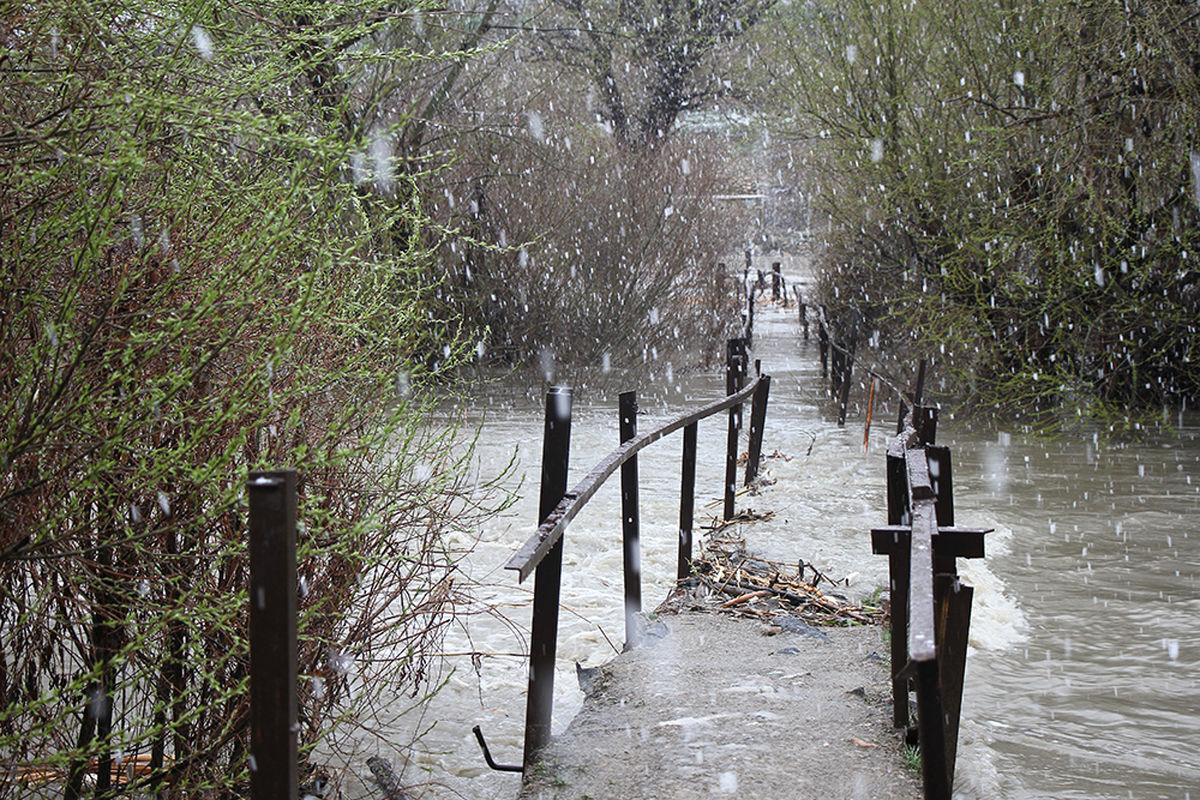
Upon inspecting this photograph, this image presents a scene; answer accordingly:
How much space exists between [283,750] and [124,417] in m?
1.08

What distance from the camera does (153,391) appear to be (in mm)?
2660

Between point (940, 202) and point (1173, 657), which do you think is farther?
point (940, 202)

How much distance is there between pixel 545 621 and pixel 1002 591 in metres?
4.88

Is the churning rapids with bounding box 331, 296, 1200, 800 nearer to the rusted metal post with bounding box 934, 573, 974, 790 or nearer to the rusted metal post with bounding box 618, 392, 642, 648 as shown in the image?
the rusted metal post with bounding box 618, 392, 642, 648

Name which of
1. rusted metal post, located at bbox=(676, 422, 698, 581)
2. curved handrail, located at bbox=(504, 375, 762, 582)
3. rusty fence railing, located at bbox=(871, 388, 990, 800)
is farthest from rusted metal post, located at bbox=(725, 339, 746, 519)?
rusty fence railing, located at bbox=(871, 388, 990, 800)

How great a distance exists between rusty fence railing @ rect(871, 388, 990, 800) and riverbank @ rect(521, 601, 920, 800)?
29cm

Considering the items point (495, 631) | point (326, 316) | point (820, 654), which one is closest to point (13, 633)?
point (326, 316)

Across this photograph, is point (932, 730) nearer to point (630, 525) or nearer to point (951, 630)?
point (951, 630)

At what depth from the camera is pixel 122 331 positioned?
3.03m

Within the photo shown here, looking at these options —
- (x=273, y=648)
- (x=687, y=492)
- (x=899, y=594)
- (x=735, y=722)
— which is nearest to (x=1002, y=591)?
(x=687, y=492)

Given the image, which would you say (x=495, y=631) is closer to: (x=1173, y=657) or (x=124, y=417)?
(x=1173, y=657)

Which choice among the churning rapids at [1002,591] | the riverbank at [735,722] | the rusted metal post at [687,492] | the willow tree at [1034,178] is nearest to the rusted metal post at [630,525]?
the riverbank at [735,722]

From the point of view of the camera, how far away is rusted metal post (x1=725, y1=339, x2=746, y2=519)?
8.21 m

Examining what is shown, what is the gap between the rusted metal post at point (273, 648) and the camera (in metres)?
1.89
